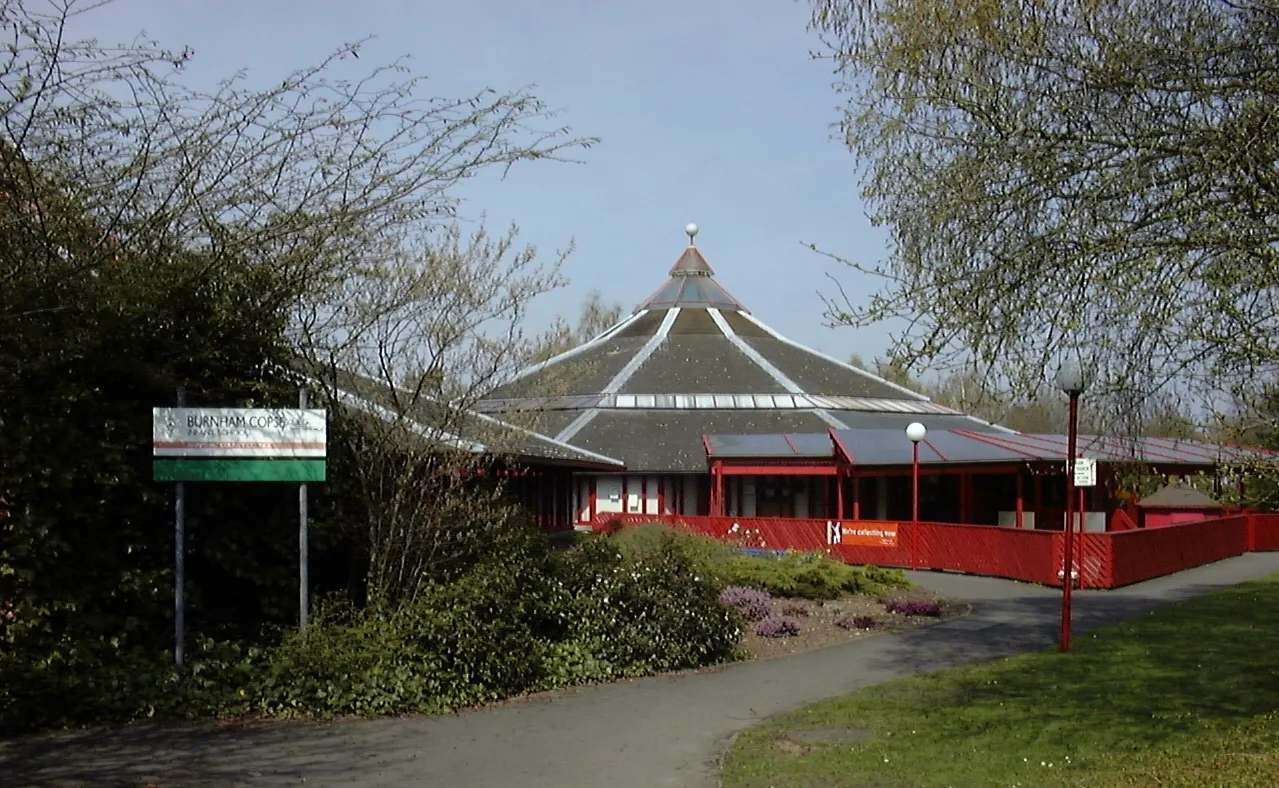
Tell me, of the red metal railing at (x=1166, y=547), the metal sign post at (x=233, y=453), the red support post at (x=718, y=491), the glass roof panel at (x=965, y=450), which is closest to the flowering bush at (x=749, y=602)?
the metal sign post at (x=233, y=453)

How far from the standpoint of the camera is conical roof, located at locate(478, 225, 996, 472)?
46.0 metres

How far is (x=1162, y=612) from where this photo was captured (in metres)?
19.4

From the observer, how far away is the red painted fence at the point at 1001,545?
23.8 m

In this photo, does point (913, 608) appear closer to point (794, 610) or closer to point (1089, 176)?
point (794, 610)

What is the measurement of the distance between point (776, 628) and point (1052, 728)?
6.09 meters

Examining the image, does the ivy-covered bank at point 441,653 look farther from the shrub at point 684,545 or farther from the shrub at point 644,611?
the shrub at point 684,545

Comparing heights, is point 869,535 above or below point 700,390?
below

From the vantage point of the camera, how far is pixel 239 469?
1117 cm

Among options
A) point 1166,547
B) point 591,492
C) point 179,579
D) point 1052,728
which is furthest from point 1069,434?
point 591,492

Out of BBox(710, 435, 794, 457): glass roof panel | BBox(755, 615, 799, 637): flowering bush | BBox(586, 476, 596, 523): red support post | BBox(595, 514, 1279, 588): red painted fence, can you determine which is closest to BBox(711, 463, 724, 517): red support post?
BBox(710, 435, 794, 457): glass roof panel

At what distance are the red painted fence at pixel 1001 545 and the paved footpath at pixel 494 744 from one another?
35.6 ft

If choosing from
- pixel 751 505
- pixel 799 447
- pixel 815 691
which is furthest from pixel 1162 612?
pixel 751 505

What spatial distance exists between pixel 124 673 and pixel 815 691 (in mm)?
6271

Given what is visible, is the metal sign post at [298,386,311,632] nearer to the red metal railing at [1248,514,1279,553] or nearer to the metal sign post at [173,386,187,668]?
the metal sign post at [173,386,187,668]
